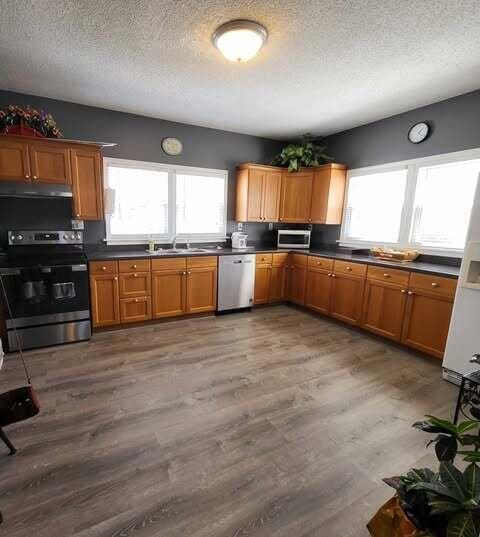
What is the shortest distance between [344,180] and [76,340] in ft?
13.6

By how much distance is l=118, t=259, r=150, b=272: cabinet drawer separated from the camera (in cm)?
332

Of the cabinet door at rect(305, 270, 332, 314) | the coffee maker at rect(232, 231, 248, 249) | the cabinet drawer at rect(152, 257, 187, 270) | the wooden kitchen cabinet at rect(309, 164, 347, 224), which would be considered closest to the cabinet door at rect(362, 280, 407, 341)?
the cabinet door at rect(305, 270, 332, 314)

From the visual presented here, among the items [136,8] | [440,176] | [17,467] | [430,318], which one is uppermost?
[136,8]

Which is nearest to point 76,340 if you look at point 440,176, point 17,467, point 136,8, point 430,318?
point 17,467

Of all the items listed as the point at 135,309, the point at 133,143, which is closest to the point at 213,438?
the point at 135,309

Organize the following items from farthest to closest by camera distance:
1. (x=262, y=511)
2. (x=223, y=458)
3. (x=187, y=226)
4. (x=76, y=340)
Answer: (x=187, y=226)
(x=76, y=340)
(x=223, y=458)
(x=262, y=511)

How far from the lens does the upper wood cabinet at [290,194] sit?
4270 mm

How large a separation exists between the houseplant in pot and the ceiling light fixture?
2.41 metres

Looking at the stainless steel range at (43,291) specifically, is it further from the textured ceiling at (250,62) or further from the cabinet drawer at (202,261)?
the textured ceiling at (250,62)

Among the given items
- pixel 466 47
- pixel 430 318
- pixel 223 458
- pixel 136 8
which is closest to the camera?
pixel 223 458

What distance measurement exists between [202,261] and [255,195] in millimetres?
1429

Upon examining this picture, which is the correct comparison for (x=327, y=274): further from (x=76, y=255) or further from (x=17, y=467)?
(x=17, y=467)

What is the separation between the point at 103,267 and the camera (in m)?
3.21

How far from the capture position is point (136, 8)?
1.83m
